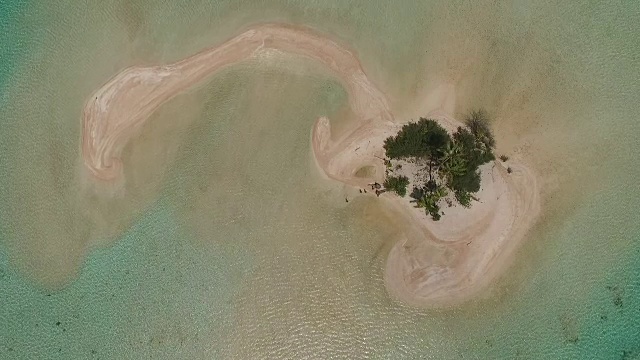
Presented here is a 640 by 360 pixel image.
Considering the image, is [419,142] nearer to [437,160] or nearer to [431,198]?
[437,160]

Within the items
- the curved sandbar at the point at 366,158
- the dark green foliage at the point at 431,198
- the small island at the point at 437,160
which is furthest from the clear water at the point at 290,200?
the dark green foliage at the point at 431,198

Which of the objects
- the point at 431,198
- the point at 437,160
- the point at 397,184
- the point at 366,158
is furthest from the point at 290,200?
the point at 437,160

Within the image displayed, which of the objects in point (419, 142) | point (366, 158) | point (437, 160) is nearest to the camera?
point (419, 142)

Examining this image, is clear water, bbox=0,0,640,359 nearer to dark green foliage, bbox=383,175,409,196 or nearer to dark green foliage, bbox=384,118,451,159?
dark green foliage, bbox=383,175,409,196

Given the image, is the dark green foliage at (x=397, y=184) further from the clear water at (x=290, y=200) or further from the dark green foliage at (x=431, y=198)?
the clear water at (x=290, y=200)

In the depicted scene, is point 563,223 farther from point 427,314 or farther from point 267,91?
point 267,91

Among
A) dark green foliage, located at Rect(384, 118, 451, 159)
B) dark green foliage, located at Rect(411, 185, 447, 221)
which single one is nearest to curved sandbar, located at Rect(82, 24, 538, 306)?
dark green foliage, located at Rect(411, 185, 447, 221)

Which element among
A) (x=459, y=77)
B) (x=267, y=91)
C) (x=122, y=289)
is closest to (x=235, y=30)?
(x=267, y=91)

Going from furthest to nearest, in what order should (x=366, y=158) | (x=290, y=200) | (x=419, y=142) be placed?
(x=290, y=200) → (x=366, y=158) → (x=419, y=142)

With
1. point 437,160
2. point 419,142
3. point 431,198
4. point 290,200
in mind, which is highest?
point 419,142
